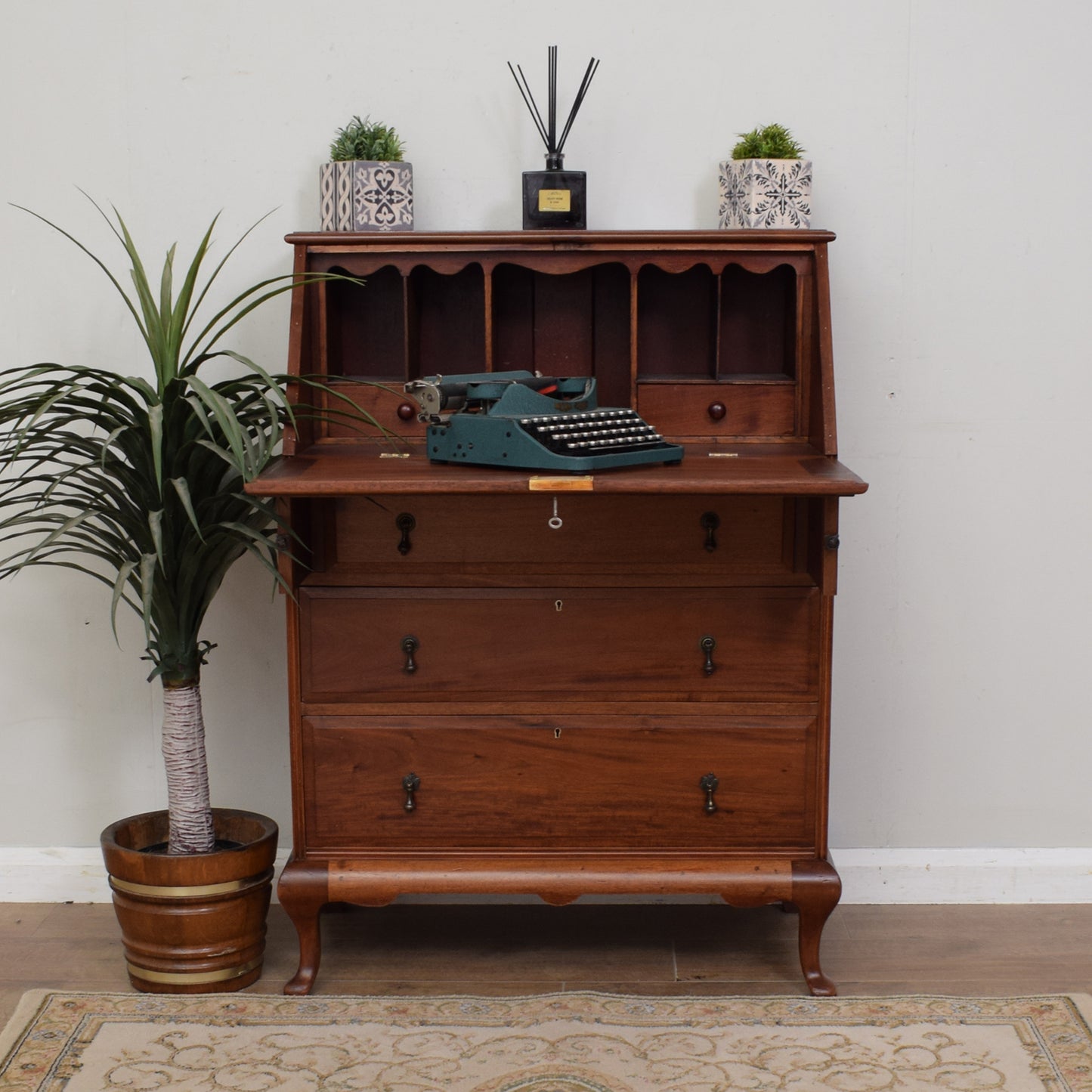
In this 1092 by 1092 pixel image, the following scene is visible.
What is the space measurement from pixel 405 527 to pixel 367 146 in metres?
0.85

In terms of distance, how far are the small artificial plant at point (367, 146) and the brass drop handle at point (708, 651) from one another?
4.02 ft

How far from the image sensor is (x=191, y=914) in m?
2.55

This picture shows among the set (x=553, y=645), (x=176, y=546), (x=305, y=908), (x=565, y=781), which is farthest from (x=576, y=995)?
(x=176, y=546)

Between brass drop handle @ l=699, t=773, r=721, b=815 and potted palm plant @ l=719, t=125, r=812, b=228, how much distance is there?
3.83ft

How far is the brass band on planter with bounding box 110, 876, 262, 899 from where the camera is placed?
2.54 m

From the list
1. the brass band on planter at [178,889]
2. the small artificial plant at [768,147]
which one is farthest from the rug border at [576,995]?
the small artificial plant at [768,147]

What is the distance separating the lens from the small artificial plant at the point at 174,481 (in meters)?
2.32

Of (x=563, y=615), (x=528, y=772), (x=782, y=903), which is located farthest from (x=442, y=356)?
(x=782, y=903)

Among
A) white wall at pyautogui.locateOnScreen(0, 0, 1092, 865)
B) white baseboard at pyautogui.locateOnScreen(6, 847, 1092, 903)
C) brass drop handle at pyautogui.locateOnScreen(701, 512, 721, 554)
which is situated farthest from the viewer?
white baseboard at pyautogui.locateOnScreen(6, 847, 1092, 903)

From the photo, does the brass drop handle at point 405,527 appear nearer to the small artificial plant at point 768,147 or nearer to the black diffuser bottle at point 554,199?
the black diffuser bottle at point 554,199

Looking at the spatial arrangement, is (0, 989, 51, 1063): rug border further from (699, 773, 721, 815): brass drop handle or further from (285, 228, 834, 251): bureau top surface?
(285, 228, 834, 251): bureau top surface

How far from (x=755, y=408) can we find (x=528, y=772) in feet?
3.00

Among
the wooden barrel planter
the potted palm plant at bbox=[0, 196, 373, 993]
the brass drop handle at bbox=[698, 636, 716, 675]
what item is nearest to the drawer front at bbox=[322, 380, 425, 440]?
the potted palm plant at bbox=[0, 196, 373, 993]

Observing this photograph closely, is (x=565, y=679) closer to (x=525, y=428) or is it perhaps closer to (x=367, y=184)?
(x=525, y=428)
